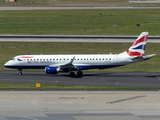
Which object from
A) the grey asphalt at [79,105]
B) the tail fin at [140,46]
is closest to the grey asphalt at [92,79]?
the tail fin at [140,46]

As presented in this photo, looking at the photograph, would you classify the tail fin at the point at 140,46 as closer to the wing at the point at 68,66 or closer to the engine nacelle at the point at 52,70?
the wing at the point at 68,66

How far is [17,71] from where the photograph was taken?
63.1 metres

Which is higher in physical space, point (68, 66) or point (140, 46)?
point (140, 46)

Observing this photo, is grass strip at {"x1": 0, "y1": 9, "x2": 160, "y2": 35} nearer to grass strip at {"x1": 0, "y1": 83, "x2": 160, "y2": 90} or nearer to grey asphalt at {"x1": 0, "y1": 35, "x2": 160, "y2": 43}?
grey asphalt at {"x1": 0, "y1": 35, "x2": 160, "y2": 43}

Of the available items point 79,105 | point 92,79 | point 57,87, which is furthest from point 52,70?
point 79,105

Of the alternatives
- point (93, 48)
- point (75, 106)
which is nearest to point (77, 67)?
point (75, 106)

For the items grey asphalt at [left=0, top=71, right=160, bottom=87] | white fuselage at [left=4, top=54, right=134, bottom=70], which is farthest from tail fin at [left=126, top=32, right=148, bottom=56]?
grey asphalt at [left=0, top=71, right=160, bottom=87]

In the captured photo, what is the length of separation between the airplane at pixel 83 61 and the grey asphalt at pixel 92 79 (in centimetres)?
133

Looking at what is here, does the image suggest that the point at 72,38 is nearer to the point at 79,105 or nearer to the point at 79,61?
the point at 79,61

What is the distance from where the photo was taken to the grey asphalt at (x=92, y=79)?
50.1 m

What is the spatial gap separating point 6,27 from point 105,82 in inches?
2852

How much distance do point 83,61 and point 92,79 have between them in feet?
15.0

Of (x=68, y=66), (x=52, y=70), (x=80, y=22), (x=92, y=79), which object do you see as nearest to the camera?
(x=92, y=79)

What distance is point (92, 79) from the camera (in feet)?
177
